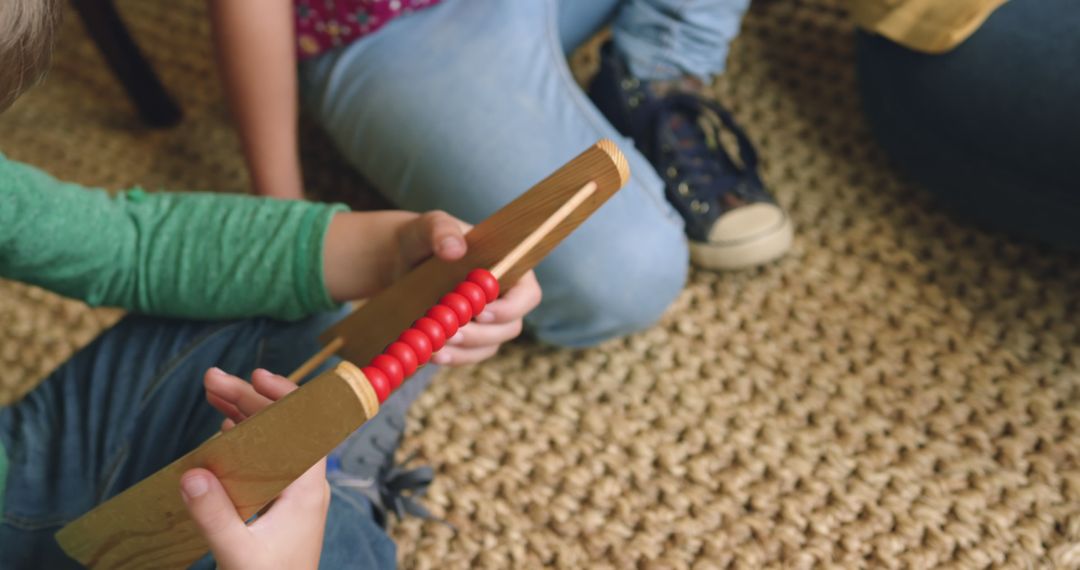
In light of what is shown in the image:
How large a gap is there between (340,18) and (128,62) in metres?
0.28

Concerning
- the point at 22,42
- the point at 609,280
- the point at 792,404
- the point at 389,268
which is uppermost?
the point at 22,42

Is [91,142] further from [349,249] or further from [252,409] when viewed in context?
[252,409]

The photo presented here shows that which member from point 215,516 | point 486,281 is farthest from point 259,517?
point 486,281

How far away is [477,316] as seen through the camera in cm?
48

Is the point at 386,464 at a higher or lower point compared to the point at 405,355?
lower

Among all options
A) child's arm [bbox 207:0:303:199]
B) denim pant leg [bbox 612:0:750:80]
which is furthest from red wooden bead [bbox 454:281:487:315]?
denim pant leg [bbox 612:0:750:80]

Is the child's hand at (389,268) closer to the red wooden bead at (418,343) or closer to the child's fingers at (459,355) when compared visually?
the child's fingers at (459,355)

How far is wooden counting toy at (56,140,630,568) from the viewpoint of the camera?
1.07 ft

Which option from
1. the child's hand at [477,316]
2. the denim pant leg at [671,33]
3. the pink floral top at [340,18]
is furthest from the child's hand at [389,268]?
the denim pant leg at [671,33]

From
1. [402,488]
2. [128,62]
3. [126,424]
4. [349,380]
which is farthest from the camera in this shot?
[128,62]

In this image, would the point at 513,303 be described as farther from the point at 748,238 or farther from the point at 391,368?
the point at 748,238

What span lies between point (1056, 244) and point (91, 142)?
0.90 metres

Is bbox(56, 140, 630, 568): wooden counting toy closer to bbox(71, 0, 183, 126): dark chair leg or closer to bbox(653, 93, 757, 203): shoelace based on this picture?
bbox(653, 93, 757, 203): shoelace

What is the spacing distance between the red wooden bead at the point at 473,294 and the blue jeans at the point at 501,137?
271 millimetres
